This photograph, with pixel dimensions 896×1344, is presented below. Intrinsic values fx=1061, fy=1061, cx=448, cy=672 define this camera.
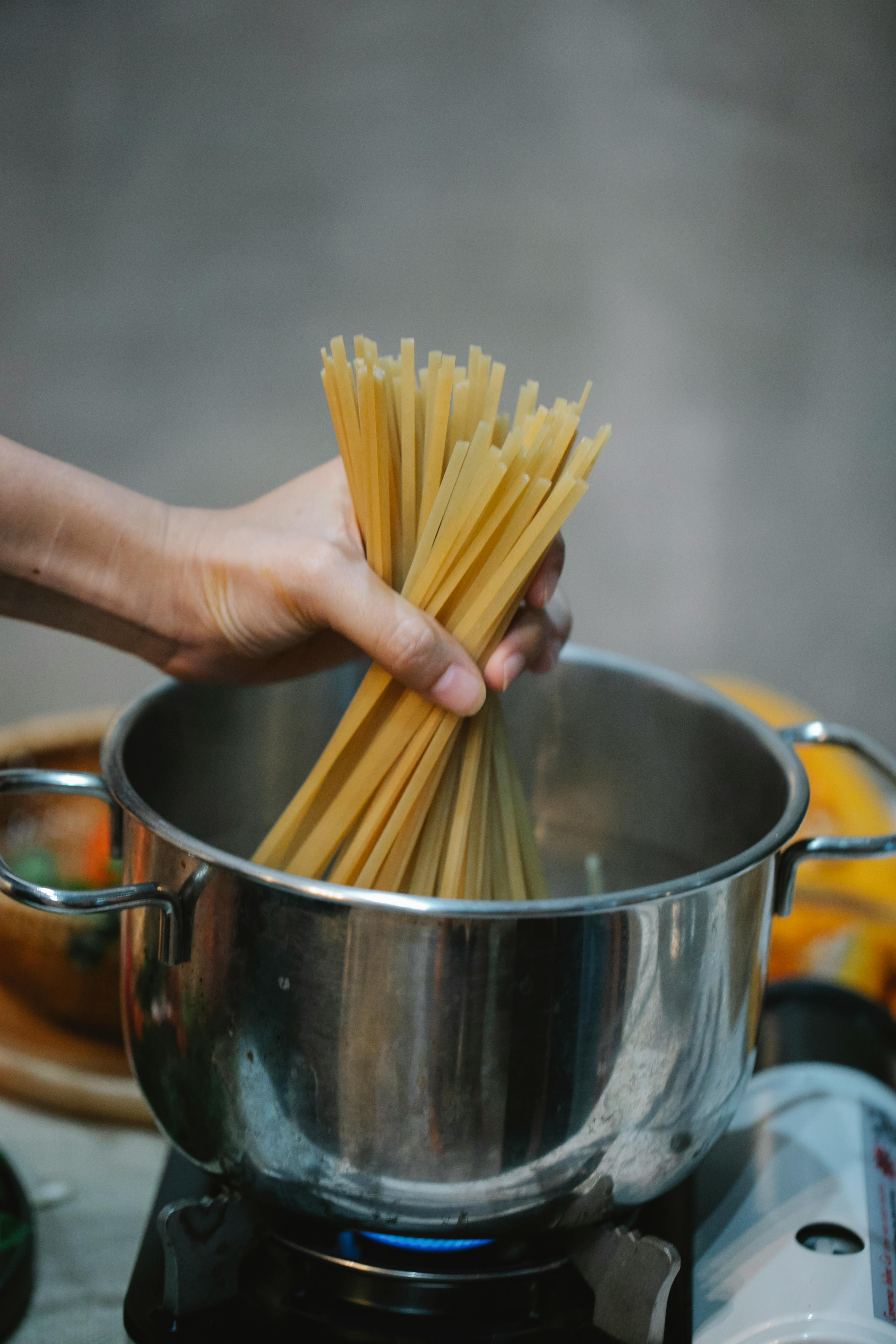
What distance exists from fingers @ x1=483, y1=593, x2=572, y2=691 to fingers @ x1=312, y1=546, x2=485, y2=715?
19mm

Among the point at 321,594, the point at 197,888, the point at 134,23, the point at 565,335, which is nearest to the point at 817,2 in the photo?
the point at 565,335

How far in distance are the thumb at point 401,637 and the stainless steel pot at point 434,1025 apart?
10cm

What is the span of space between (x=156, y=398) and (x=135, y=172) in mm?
309

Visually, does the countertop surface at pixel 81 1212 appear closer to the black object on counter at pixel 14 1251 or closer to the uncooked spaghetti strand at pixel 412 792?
the black object on counter at pixel 14 1251

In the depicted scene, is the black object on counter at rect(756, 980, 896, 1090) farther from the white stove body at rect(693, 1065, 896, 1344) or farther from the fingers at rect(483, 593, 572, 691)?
the fingers at rect(483, 593, 572, 691)

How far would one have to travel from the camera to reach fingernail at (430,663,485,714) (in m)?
0.40

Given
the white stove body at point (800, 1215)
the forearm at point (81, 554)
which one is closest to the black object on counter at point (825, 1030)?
the white stove body at point (800, 1215)

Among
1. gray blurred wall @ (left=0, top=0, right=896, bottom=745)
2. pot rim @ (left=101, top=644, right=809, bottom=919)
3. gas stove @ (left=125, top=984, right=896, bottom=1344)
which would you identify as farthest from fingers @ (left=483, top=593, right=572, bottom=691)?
gray blurred wall @ (left=0, top=0, right=896, bottom=745)

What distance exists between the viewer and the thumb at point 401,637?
0.39 m

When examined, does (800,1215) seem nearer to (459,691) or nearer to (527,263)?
(459,691)

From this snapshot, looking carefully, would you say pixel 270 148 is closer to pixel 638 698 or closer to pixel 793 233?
pixel 793 233

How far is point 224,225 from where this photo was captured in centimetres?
155

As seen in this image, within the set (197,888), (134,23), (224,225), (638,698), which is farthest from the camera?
(224,225)

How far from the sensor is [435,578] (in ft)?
1.36
